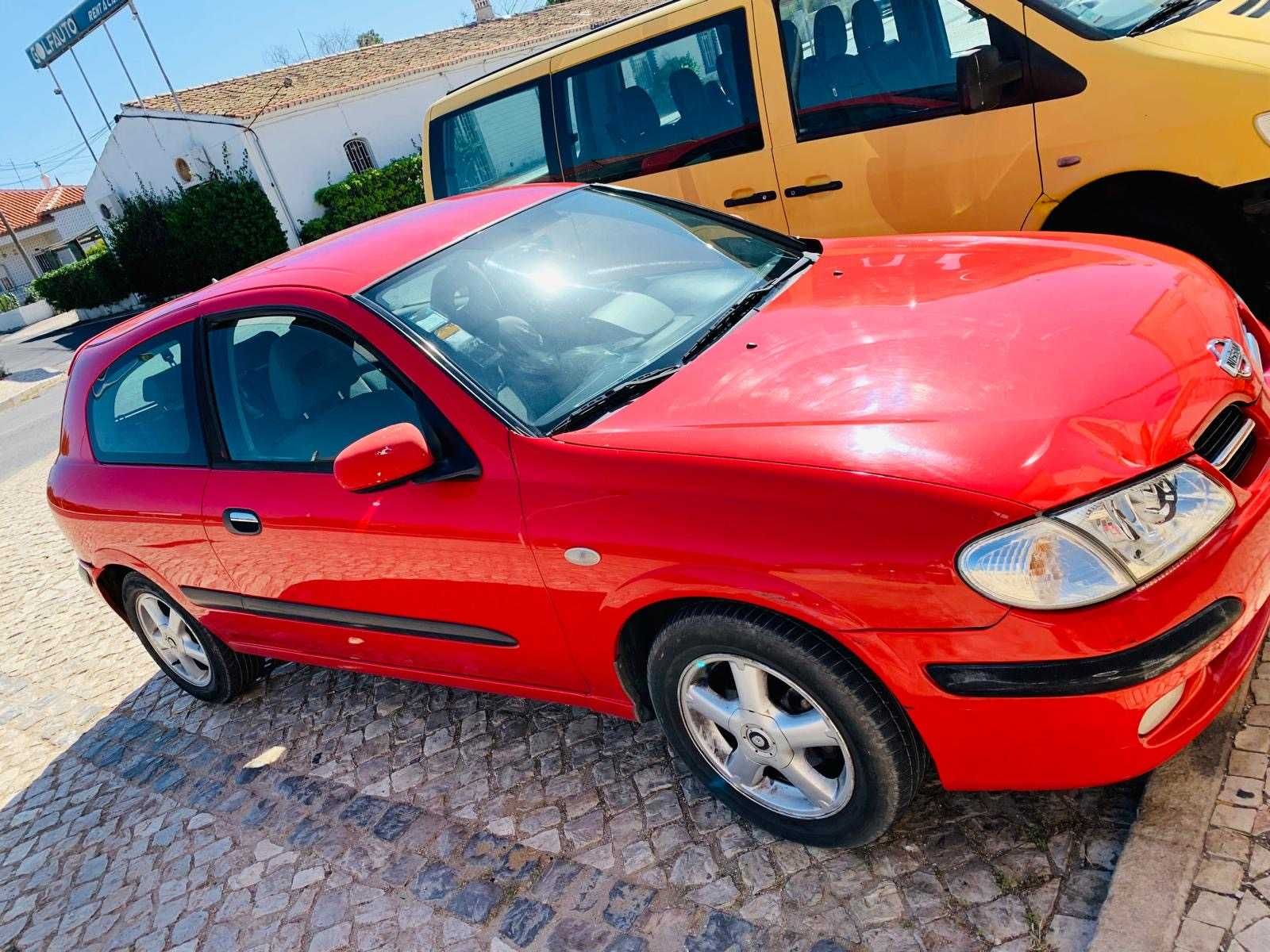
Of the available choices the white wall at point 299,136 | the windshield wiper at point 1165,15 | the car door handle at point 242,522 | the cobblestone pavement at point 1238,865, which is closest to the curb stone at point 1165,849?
the cobblestone pavement at point 1238,865

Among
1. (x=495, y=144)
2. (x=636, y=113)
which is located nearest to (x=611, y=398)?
(x=636, y=113)

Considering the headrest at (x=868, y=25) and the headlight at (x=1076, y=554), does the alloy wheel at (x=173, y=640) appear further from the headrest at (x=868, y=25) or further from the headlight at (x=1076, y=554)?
the headrest at (x=868, y=25)

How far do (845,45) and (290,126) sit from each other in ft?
86.0

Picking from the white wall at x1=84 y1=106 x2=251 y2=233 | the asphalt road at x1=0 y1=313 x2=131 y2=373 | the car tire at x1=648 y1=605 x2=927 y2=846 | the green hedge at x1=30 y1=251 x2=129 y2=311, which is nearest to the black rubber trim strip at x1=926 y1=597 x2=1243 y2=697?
the car tire at x1=648 y1=605 x2=927 y2=846

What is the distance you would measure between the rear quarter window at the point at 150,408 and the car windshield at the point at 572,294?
104 centimetres

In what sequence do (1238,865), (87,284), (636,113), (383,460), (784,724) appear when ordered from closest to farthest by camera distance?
(1238,865) → (784,724) → (383,460) → (636,113) → (87,284)

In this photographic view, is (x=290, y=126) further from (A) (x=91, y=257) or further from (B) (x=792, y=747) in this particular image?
(B) (x=792, y=747)

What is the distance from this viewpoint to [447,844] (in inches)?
115

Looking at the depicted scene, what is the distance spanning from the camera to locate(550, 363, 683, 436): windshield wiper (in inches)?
98.3

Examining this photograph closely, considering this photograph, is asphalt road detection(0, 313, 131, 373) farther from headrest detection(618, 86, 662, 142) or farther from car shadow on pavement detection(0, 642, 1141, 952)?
car shadow on pavement detection(0, 642, 1141, 952)

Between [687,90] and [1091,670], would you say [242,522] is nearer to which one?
[1091,670]

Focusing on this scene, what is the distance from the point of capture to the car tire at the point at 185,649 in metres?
4.07

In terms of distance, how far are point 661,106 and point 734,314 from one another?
8.80 ft

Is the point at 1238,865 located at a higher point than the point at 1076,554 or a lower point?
A: lower
